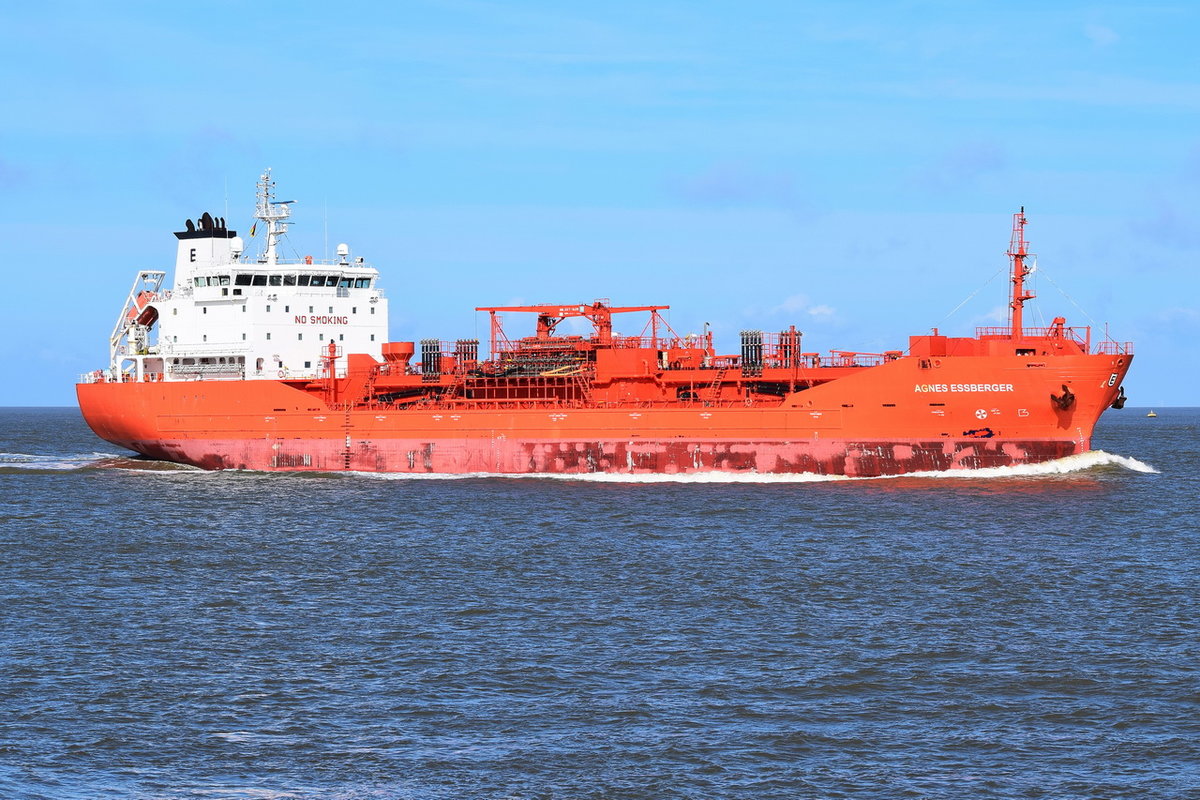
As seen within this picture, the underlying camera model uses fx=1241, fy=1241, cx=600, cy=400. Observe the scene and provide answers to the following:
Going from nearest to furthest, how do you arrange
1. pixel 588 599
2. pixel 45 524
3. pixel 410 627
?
pixel 410 627 < pixel 588 599 < pixel 45 524

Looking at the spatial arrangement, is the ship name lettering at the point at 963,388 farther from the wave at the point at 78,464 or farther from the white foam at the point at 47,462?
the white foam at the point at 47,462

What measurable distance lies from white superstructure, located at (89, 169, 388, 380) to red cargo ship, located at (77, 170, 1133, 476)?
0.23 feet

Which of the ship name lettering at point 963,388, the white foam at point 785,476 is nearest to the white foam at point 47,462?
the white foam at point 785,476

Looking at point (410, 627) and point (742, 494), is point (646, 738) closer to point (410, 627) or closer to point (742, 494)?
point (410, 627)

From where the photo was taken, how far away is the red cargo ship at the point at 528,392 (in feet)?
115

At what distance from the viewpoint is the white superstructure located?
42.8m

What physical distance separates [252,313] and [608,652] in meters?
28.9

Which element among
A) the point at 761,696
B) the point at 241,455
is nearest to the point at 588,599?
the point at 761,696

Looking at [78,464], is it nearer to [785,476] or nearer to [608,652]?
[785,476]

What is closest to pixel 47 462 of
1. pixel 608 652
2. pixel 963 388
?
pixel 963 388

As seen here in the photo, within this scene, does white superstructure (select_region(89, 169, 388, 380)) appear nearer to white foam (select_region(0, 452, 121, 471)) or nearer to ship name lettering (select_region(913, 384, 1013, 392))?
white foam (select_region(0, 452, 121, 471))

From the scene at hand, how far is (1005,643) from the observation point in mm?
17578

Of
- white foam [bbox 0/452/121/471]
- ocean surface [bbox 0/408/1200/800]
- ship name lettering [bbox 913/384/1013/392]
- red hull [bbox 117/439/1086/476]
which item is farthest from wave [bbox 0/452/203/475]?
ship name lettering [bbox 913/384/1013/392]

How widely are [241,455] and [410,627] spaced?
24.2m
